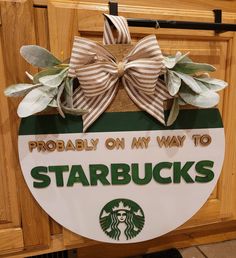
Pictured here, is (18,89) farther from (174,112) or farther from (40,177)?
(174,112)

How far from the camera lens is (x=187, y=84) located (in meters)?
0.51

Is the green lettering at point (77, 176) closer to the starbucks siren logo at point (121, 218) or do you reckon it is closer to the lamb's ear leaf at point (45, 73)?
the starbucks siren logo at point (121, 218)

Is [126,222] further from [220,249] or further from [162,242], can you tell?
[220,249]

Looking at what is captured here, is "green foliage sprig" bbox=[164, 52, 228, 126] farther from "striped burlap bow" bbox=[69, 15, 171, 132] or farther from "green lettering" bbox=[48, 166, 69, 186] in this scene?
"green lettering" bbox=[48, 166, 69, 186]

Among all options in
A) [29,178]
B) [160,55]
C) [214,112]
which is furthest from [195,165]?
[29,178]

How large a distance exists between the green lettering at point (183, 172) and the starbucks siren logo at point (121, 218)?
103 mm

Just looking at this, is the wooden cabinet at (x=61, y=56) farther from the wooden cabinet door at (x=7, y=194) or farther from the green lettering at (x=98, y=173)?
the green lettering at (x=98, y=173)

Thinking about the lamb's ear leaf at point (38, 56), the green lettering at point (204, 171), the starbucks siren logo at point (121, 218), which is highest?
the lamb's ear leaf at point (38, 56)

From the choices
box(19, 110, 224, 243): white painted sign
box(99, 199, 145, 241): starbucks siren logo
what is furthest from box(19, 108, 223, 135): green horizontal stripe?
box(99, 199, 145, 241): starbucks siren logo

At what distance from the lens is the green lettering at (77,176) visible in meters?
0.54

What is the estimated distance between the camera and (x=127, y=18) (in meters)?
0.54

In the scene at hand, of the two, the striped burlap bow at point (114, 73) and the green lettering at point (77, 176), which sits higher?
the striped burlap bow at point (114, 73)

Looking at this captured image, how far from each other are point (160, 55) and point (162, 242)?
602 mm

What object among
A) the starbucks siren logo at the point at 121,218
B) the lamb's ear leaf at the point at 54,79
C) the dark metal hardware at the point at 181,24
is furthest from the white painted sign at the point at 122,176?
the dark metal hardware at the point at 181,24
